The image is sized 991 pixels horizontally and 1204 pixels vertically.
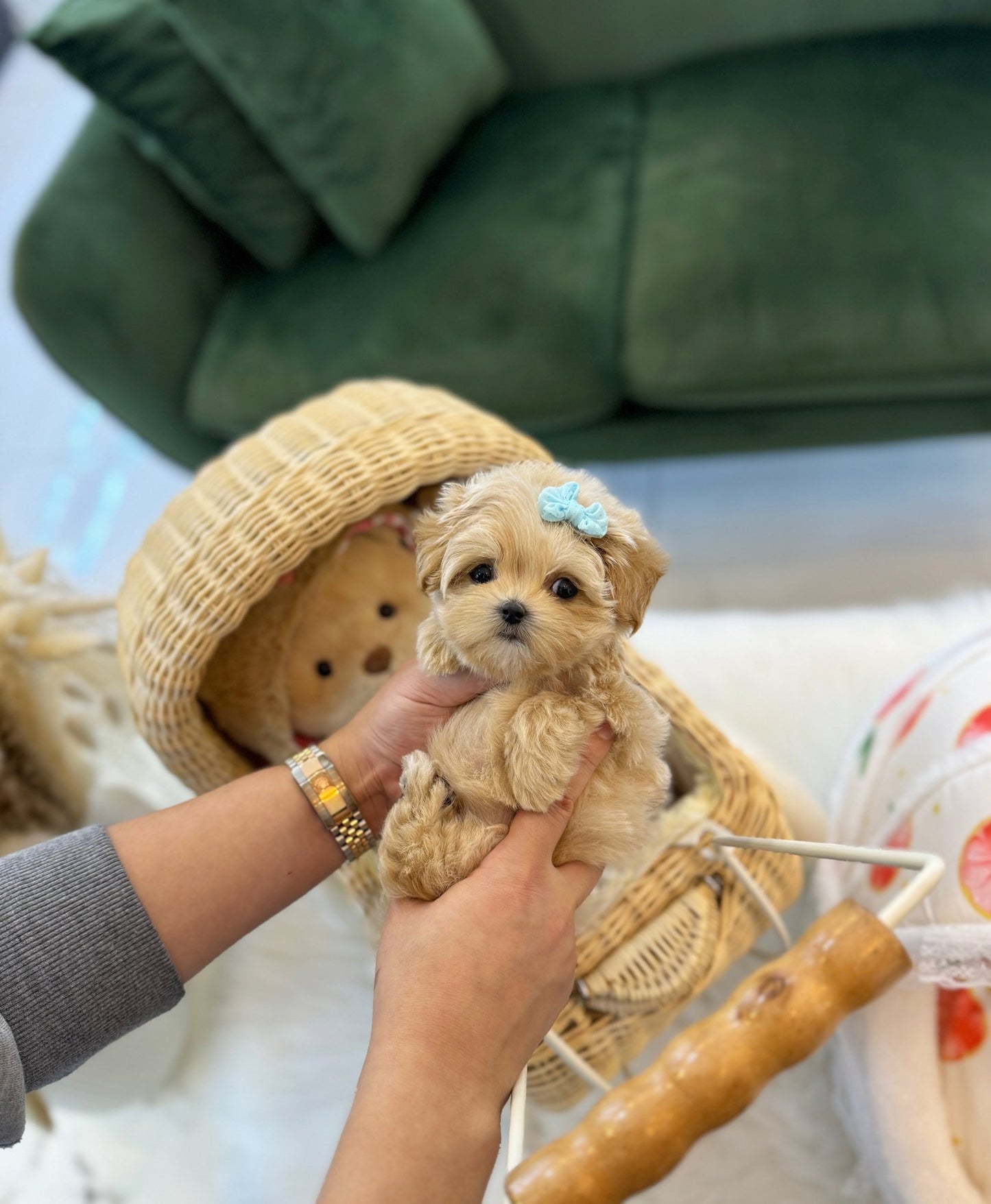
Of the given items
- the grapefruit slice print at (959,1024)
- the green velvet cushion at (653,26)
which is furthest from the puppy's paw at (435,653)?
the green velvet cushion at (653,26)

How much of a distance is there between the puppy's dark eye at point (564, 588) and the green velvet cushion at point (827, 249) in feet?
3.00

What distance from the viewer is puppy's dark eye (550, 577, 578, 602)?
641 millimetres

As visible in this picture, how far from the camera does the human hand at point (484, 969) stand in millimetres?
641

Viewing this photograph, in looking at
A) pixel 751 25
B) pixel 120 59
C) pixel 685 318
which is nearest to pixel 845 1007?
pixel 685 318

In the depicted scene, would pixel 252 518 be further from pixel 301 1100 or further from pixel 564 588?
pixel 301 1100

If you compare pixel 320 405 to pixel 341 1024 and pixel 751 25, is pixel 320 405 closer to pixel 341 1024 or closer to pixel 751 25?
pixel 341 1024

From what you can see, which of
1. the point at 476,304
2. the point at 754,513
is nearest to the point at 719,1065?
the point at 476,304

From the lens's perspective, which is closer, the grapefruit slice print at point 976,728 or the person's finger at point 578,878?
the person's finger at point 578,878

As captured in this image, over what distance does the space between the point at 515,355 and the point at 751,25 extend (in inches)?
36.3

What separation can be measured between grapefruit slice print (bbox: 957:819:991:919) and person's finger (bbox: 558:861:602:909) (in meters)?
0.39

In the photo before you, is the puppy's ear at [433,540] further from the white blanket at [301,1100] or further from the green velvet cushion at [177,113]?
the green velvet cushion at [177,113]

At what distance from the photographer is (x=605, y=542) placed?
2.15 feet

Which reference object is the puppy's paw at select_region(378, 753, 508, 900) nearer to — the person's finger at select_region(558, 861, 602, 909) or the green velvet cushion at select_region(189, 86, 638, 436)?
the person's finger at select_region(558, 861, 602, 909)

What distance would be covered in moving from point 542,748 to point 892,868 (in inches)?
22.4
